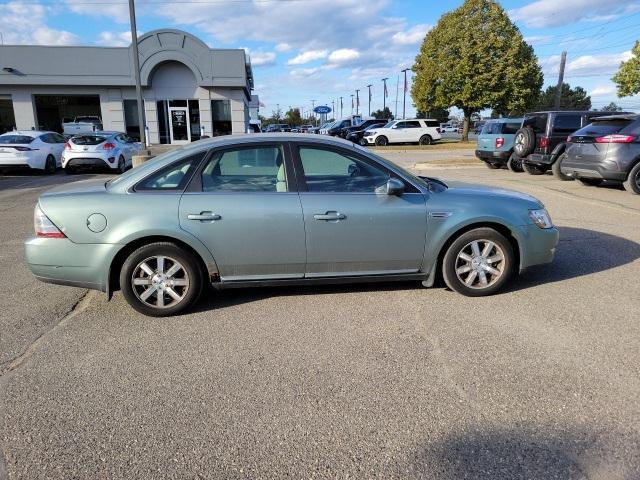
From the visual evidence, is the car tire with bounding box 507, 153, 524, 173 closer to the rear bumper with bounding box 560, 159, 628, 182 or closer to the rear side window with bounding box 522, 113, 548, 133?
the rear side window with bounding box 522, 113, 548, 133

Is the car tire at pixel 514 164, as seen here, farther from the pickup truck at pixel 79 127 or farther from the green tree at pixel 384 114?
the green tree at pixel 384 114

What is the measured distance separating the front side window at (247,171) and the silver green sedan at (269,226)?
10 millimetres

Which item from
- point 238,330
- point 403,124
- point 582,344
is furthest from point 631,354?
point 403,124

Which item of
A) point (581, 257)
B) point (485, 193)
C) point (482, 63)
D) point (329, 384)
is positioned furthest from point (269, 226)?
point (482, 63)

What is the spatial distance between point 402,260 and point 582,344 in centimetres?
160

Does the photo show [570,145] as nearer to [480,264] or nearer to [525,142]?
[525,142]


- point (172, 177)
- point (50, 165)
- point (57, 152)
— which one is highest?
point (172, 177)

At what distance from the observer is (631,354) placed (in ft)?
11.4

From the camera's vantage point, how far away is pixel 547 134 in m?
13.3

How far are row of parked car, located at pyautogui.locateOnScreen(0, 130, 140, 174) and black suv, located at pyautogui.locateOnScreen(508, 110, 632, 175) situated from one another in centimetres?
1301

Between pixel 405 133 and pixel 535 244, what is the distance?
3141cm

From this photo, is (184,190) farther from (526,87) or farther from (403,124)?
(526,87)

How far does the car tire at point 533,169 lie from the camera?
14.6 meters

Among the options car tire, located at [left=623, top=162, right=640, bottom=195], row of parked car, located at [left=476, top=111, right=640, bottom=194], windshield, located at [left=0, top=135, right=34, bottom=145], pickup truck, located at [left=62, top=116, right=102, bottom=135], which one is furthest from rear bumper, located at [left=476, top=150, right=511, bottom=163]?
pickup truck, located at [left=62, top=116, right=102, bottom=135]
